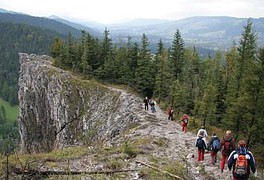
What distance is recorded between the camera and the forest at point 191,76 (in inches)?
→ 1047

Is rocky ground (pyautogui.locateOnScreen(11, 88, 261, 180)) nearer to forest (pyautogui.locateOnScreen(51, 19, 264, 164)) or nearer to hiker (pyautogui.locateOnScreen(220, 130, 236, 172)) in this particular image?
hiker (pyautogui.locateOnScreen(220, 130, 236, 172))

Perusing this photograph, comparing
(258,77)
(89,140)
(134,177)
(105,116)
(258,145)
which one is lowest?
(89,140)

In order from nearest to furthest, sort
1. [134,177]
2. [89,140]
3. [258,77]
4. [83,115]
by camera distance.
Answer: [134,177] → [258,77] → [89,140] → [83,115]

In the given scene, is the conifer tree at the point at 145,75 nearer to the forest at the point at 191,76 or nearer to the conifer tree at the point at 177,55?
the forest at the point at 191,76

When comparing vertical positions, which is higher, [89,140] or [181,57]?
[181,57]

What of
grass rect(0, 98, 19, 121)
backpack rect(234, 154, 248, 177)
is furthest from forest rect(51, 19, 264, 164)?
grass rect(0, 98, 19, 121)

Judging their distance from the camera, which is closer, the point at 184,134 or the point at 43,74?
the point at 184,134

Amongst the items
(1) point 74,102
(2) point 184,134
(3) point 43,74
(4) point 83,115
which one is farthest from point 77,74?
(2) point 184,134

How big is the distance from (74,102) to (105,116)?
11134 millimetres

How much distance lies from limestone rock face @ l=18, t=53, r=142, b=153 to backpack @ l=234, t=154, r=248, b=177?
25.1 m

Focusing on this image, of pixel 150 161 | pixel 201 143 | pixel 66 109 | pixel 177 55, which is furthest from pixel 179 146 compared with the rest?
pixel 177 55

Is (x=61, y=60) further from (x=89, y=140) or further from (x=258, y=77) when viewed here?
(x=258, y=77)

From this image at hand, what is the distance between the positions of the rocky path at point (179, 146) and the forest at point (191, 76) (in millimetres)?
4870

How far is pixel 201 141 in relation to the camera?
2114 cm
